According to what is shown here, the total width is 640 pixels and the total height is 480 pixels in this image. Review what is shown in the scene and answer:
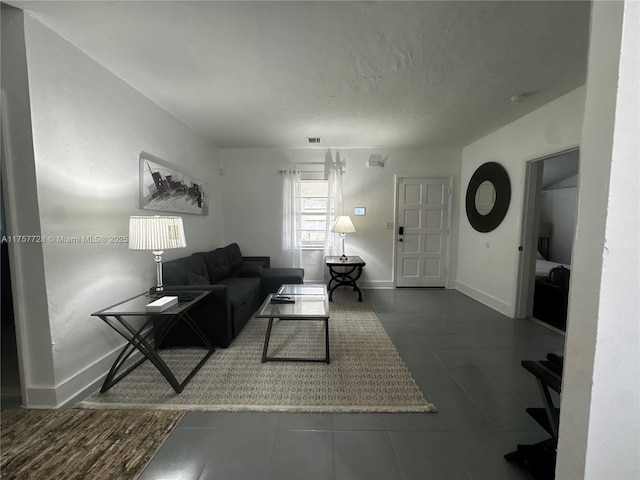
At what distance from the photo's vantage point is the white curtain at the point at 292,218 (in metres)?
4.16

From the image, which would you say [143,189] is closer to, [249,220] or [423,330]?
[249,220]

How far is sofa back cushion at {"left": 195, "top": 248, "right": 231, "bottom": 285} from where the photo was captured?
10.1ft

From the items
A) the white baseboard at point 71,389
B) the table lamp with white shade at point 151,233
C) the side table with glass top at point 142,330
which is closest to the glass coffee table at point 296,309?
the side table with glass top at point 142,330

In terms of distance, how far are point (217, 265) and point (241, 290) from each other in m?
0.75

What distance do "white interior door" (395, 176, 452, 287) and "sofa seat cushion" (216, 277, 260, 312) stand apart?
8.46 ft

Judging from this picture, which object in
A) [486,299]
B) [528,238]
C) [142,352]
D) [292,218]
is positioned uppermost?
[292,218]

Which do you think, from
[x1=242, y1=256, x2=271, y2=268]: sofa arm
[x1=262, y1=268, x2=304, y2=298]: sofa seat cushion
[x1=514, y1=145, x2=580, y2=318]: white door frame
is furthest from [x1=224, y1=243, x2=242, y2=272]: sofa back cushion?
[x1=514, y1=145, x2=580, y2=318]: white door frame

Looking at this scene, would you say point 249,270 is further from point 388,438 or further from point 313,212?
point 388,438

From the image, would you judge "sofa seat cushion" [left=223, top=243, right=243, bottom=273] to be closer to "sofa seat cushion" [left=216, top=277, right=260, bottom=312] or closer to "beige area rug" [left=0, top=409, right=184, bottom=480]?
"sofa seat cushion" [left=216, top=277, right=260, bottom=312]

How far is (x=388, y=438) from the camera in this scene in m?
1.37

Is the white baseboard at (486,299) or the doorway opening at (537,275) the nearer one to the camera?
the doorway opening at (537,275)

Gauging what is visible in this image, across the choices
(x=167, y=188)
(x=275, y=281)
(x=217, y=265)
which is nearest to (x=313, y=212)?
(x=275, y=281)

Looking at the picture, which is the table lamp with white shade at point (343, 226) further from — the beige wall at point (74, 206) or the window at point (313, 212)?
the beige wall at point (74, 206)

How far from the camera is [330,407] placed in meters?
1.58
